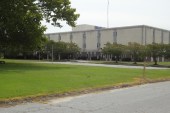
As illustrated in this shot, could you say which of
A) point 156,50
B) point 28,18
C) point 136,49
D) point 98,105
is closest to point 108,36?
point 136,49

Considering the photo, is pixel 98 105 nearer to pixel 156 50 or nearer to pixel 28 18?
pixel 28 18

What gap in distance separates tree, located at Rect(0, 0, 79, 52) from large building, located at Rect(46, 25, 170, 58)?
48282 mm

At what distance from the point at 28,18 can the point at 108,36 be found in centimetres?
6191

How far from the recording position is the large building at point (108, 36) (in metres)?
88.1

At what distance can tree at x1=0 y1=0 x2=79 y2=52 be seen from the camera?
3500cm

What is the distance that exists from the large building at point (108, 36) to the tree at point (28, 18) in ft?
158

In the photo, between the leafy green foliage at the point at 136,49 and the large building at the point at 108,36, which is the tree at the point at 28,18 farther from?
the large building at the point at 108,36

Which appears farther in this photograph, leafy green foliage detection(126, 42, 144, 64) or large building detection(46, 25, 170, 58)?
large building detection(46, 25, 170, 58)

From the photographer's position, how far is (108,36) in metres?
96.4

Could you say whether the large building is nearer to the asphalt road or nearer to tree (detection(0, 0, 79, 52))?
tree (detection(0, 0, 79, 52))

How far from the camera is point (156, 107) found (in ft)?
41.7

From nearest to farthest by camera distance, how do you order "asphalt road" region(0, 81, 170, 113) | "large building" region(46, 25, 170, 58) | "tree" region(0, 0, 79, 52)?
1. "asphalt road" region(0, 81, 170, 113)
2. "tree" region(0, 0, 79, 52)
3. "large building" region(46, 25, 170, 58)

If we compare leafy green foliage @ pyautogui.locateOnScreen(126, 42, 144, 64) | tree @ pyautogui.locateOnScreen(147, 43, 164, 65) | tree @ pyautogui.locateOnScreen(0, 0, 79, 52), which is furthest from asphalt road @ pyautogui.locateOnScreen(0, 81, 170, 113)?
leafy green foliage @ pyautogui.locateOnScreen(126, 42, 144, 64)

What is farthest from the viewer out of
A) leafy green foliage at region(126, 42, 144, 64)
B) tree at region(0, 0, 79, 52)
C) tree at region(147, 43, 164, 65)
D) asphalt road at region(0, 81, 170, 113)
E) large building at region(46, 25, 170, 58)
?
large building at region(46, 25, 170, 58)
